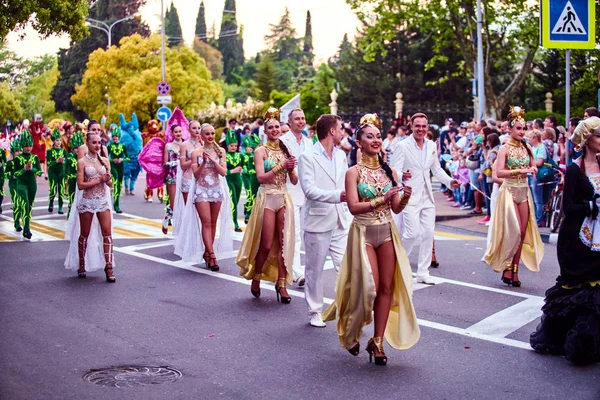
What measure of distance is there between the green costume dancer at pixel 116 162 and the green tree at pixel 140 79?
33993 millimetres

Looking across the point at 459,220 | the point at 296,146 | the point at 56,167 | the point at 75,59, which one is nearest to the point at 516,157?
the point at 296,146

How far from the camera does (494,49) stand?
128 feet

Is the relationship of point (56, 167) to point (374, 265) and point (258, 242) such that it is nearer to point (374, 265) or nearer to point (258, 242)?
point (258, 242)

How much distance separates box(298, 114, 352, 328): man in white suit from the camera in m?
7.79

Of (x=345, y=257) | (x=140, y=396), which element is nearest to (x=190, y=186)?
(x=345, y=257)

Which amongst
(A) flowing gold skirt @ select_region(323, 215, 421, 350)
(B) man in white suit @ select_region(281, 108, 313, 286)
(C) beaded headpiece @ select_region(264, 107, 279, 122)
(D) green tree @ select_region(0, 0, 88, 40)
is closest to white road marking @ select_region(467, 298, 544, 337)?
(A) flowing gold skirt @ select_region(323, 215, 421, 350)

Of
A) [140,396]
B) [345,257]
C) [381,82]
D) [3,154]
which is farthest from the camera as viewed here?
[381,82]

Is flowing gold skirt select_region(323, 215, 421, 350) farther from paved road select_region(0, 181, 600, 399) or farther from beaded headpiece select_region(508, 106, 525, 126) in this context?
beaded headpiece select_region(508, 106, 525, 126)

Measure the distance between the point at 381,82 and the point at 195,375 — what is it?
48628 millimetres

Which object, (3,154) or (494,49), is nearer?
(3,154)

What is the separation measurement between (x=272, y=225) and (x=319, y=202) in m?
1.39

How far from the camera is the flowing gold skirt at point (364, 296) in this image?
22.1ft

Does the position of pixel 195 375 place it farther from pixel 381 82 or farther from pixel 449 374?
pixel 381 82

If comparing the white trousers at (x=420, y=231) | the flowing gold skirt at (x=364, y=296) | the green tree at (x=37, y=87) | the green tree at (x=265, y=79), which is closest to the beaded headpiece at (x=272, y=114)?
the white trousers at (x=420, y=231)
